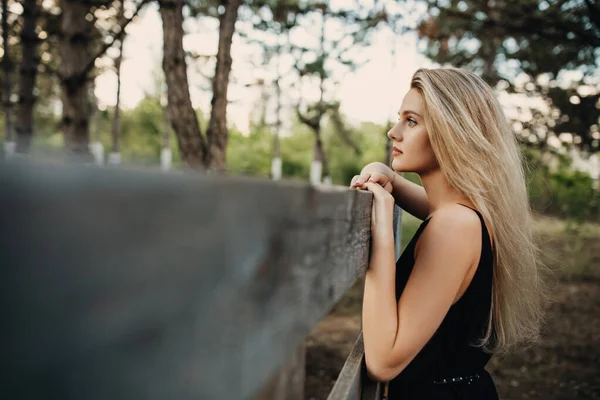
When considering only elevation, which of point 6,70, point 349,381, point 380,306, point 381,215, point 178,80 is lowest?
point 349,381

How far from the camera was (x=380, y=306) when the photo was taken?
1.33 m

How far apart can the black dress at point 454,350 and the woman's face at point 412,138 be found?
20 centimetres

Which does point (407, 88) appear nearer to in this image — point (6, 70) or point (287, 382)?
point (287, 382)

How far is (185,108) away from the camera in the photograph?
5266 millimetres

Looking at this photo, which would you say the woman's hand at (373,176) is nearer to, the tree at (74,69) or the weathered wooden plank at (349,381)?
the weathered wooden plank at (349,381)

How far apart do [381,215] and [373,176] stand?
1.36 ft

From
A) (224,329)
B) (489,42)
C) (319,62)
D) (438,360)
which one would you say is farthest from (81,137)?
(319,62)

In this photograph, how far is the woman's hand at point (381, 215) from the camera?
4.22 ft

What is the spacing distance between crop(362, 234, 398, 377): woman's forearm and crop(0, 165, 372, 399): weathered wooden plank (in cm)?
83

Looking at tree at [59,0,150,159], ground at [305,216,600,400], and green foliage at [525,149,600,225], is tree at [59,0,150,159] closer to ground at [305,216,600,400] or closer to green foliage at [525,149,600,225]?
ground at [305,216,600,400]

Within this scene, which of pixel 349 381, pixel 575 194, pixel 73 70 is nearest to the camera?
pixel 349 381

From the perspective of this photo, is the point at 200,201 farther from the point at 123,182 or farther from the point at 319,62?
the point at 319,62

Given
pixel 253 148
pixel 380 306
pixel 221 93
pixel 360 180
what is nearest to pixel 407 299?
pixel 380 306

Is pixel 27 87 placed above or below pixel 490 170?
above
